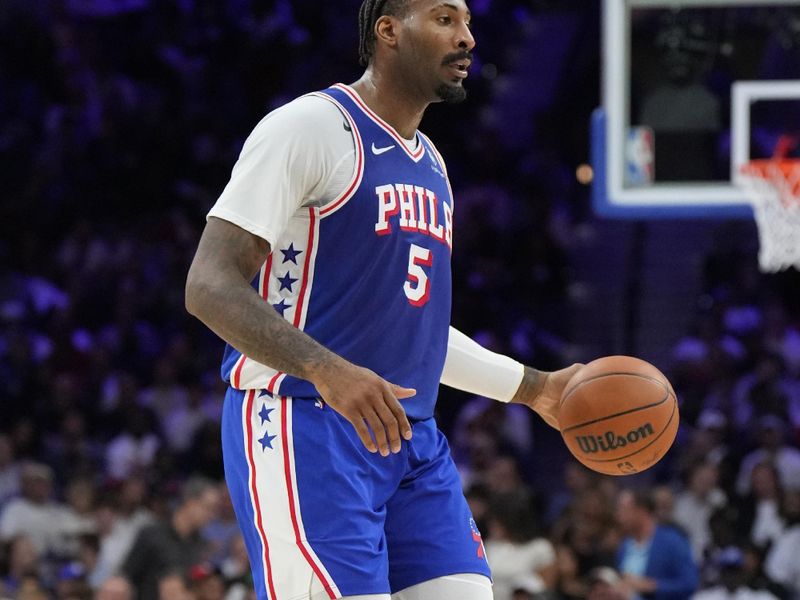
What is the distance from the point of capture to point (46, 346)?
1220cm

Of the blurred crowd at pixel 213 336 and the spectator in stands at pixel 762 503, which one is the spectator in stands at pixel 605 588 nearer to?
the blurred crowd at pixel 213 336

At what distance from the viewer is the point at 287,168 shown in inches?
129

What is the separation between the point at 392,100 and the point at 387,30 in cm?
19

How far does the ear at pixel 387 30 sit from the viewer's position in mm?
3641

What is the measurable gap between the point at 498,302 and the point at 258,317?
9.51m

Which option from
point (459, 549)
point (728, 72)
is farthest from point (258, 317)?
point (728, 72)

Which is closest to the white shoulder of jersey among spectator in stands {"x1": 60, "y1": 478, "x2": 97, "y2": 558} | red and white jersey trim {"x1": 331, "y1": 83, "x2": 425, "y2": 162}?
red and white jersey trim {"x1": 331, "y1": 83, "x2": 425, "y2": 162}

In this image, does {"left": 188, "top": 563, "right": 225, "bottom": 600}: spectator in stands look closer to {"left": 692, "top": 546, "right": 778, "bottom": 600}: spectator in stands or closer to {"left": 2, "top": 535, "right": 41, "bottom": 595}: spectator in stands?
{"left": 2, "top": 535, "right": 41, "bottom": 595}: spectator in stands

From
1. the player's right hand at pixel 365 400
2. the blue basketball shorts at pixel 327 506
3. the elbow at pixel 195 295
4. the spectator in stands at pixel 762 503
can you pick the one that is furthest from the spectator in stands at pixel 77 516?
the player's right hand at pixel 365 400

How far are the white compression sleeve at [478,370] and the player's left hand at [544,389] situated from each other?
0.10 ft

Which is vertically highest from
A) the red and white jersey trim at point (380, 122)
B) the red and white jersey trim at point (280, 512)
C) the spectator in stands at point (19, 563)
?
the red and white jersey trim at point (380, 122)

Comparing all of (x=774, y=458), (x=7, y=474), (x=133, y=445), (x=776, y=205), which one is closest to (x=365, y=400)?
(x=776, y=205)

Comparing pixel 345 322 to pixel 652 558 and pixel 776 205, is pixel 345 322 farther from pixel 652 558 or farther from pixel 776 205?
pixel 652 558

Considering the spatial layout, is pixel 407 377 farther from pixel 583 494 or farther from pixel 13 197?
pixel 13 197
